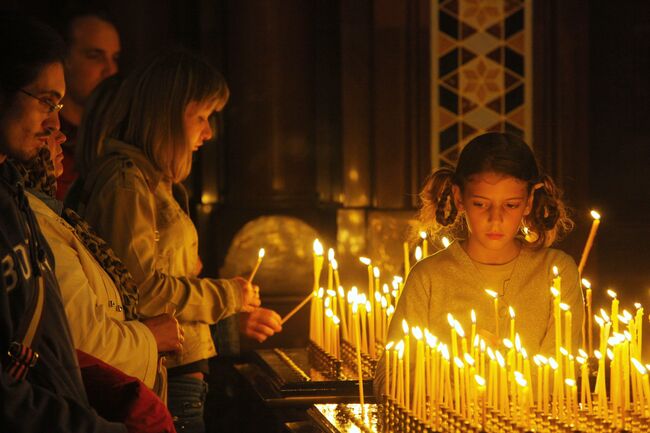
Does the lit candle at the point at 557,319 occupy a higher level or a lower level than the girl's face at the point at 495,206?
lower

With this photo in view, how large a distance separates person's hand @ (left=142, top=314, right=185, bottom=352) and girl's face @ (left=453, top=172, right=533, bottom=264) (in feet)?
3.51

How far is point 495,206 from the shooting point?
3.87 m

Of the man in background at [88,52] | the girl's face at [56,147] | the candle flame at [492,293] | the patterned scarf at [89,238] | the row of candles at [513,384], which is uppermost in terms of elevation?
the man in background at [88,52]

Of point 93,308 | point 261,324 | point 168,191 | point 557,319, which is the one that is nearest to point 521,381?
point 557,319

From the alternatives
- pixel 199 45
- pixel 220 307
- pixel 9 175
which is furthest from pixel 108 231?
pixel 199 45

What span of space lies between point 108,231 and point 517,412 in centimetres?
148

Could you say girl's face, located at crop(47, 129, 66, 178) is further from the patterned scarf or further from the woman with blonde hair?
the woman with blonde hair

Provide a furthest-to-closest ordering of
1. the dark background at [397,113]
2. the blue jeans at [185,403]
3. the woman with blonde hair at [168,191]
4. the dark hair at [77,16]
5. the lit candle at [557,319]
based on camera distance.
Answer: the dark background at [397,113], the dark hair at [77,16], the blue jeans at [185,403], the woman with blonde hair at [168,191], the lit candle at [557,319]

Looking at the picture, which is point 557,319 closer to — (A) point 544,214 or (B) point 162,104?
(A) point 544,214

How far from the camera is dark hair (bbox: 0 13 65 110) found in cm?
256

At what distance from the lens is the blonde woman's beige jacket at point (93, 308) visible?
3.02 m

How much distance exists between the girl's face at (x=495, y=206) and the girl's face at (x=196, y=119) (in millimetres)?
998

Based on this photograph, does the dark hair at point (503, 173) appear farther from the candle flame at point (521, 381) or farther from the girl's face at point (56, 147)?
the girl's face at point (56, 147)

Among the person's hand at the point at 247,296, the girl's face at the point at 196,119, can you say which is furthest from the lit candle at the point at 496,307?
the girl's face at the point at 196,119
